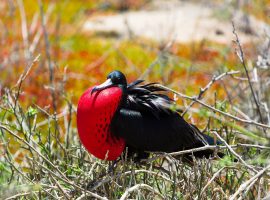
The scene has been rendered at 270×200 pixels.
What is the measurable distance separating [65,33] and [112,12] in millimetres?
1326

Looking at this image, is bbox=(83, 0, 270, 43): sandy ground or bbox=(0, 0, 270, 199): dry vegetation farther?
bbox=(83, 0, 270, 43): sandy ground

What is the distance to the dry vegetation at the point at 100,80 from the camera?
7.08ft

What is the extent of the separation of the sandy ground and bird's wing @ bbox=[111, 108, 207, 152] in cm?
452

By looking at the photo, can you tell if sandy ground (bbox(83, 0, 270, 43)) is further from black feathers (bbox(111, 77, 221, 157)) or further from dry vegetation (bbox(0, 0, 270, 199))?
black feathers (bbox(111, 77, 221, 157))

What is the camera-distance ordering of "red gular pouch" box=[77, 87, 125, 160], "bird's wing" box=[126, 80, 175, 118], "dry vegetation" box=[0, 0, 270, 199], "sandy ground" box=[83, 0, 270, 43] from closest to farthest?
1. "dry vegetation" box=[0, 0, 270, 199]
2. "red gular pouch" box=[77, 87, 125, 160]
3. "bird's wing" box=[126, 80, 175, 118]
4. "sandy ground" box=[83, 0, 270, 43]

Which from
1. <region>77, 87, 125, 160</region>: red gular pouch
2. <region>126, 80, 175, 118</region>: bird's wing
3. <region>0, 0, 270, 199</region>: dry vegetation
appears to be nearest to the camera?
<region>0, 0, 270, 199</region>: dry vegetation

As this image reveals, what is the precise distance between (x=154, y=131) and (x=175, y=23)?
5316 mm

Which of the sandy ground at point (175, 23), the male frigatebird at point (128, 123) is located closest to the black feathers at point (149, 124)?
the male frigatebird at point (128, 123)

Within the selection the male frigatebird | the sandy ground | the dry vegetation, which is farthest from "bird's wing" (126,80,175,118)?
the sandy ground

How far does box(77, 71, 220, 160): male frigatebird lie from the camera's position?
239 centimetres

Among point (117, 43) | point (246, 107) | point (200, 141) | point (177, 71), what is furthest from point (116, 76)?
point (117, 43)

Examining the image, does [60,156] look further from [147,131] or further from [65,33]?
[65,33]

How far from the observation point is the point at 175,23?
7.72 m

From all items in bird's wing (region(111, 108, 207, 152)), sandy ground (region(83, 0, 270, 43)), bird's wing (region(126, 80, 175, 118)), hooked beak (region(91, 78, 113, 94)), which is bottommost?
sandy ground (region(83, 0, 270, 43))
